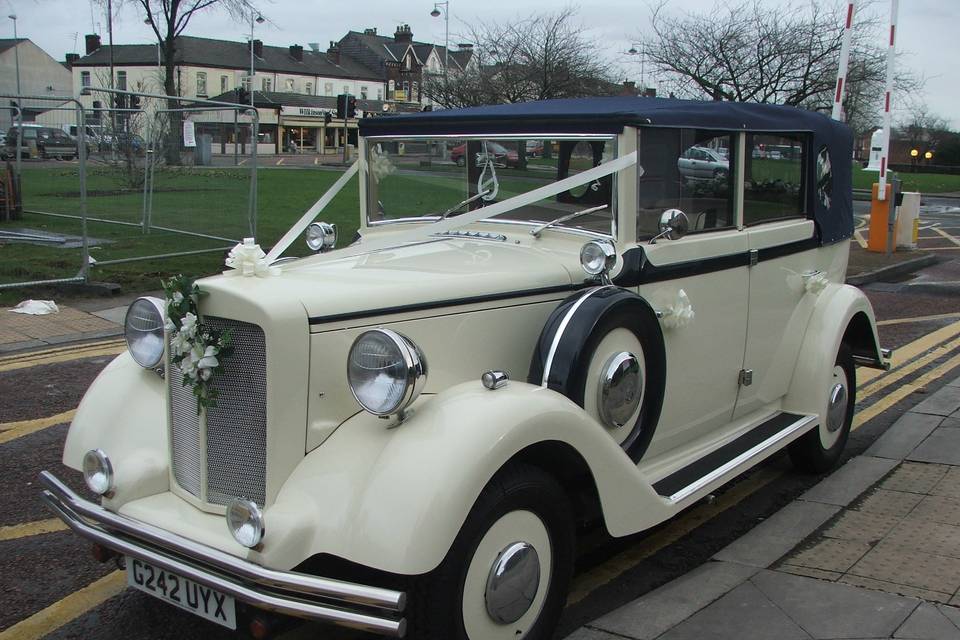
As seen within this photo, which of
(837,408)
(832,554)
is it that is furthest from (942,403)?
(832,554)

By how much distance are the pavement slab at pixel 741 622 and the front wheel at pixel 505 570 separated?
495mm

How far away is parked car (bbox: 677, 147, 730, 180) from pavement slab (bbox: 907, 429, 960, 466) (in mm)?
2277

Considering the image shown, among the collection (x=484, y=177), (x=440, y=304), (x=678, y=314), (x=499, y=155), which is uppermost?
(x=499, y=155)

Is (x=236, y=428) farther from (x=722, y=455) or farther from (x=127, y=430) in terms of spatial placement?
(x=722, y=455)

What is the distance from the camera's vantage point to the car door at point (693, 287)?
12.2 ft

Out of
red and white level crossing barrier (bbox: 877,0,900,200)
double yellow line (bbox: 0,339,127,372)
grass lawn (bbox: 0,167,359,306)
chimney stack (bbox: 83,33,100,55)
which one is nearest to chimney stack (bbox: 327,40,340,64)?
chimney stack (bbox: 83,33,100,55)

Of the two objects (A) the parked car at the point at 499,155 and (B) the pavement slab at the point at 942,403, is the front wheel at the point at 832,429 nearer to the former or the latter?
(B) the pavement slab at the point at 942,403

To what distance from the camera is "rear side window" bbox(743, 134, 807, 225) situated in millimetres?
4316

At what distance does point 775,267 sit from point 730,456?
1077 mm

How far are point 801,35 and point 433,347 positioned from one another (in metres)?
23.1

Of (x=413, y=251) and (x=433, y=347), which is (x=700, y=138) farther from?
(x=433, y=347)

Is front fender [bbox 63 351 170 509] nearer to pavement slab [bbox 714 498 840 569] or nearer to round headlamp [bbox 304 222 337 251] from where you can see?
round headlamp [bbox 304 222 337 251]

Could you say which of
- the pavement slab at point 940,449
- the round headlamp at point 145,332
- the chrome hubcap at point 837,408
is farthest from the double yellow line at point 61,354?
the pavement slab at point 940,449

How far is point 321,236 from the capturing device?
437cm
